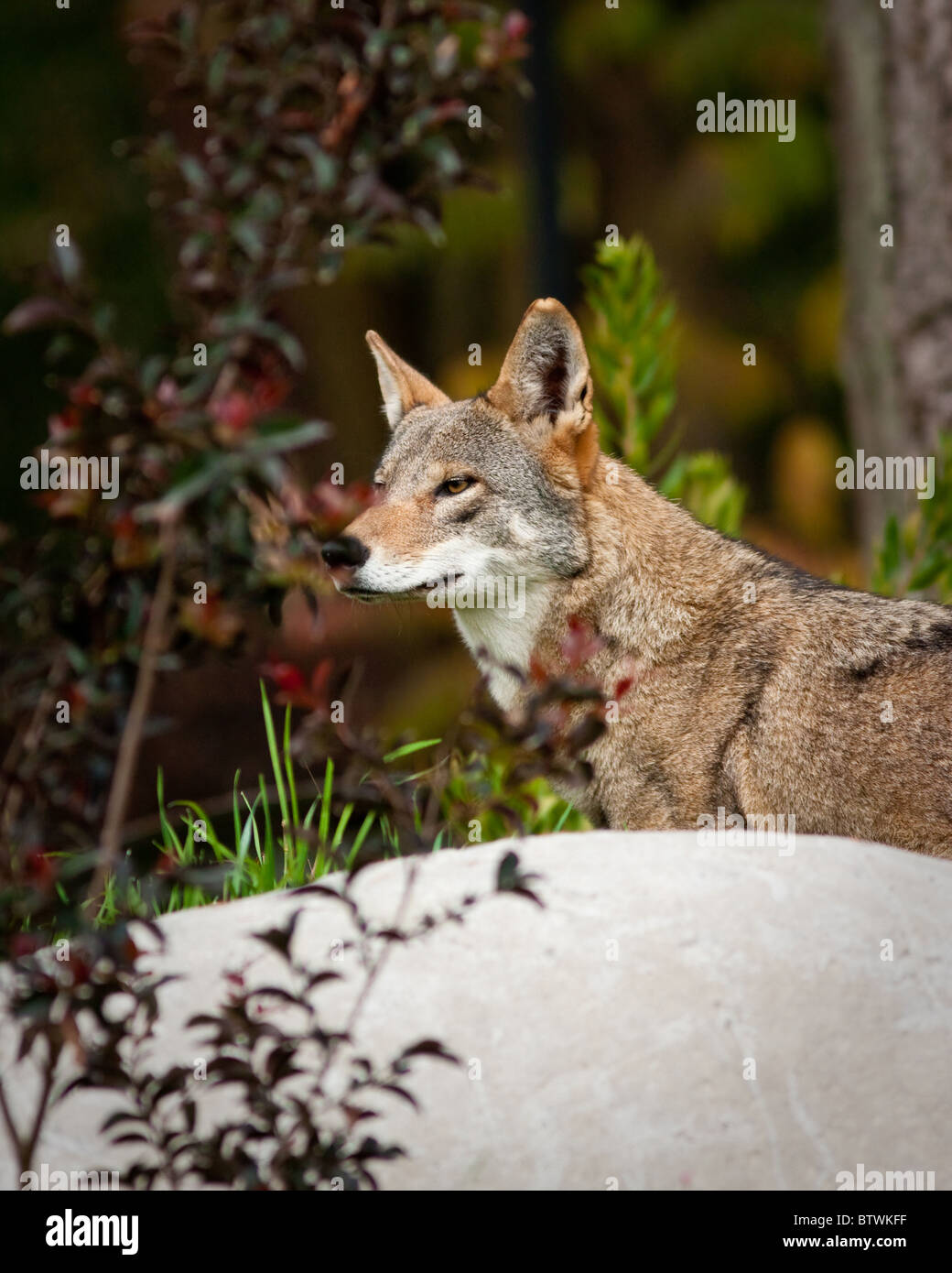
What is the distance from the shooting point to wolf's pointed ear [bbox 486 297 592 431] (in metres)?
4.90

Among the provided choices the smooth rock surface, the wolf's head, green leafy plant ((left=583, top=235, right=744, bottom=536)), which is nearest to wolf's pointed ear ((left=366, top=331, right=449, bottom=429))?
the wolf's head

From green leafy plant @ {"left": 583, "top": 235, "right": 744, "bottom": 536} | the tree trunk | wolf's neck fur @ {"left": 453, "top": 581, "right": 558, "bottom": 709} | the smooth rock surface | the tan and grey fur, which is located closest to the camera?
the smooth rock surface

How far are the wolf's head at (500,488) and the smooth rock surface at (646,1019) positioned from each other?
4.14ft

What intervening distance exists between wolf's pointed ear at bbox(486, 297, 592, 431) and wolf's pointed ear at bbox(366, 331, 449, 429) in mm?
652

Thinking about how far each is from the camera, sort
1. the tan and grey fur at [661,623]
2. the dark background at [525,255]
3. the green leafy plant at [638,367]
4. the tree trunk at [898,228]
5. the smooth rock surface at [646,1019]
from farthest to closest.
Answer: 1. the dark background at [525,255]
2. the tree trunk at [898,228]
3. the green leafy plant at [638,367]
4. the tan and grey fur at [661,623]
5. the smooth rock surface at [646,1019]

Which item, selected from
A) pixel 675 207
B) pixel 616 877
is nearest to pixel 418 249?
pixel 675 207

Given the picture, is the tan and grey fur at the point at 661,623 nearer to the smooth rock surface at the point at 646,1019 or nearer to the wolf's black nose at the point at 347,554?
the wolf's black nose at the point at 347,554

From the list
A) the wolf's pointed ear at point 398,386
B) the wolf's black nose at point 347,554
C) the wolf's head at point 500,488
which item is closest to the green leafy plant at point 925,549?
the wolf's pointed ear at point 398,386

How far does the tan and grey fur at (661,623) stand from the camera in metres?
4.53

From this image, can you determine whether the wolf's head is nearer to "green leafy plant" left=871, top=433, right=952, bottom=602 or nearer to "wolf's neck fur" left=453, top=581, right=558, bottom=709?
"wolf's neck fur" left=453, top=581, right=558, bottom=709

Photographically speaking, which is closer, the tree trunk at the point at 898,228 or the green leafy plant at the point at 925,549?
the green leafy plant at the point at 925,549

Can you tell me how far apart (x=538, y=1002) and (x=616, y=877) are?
0.41 metres
